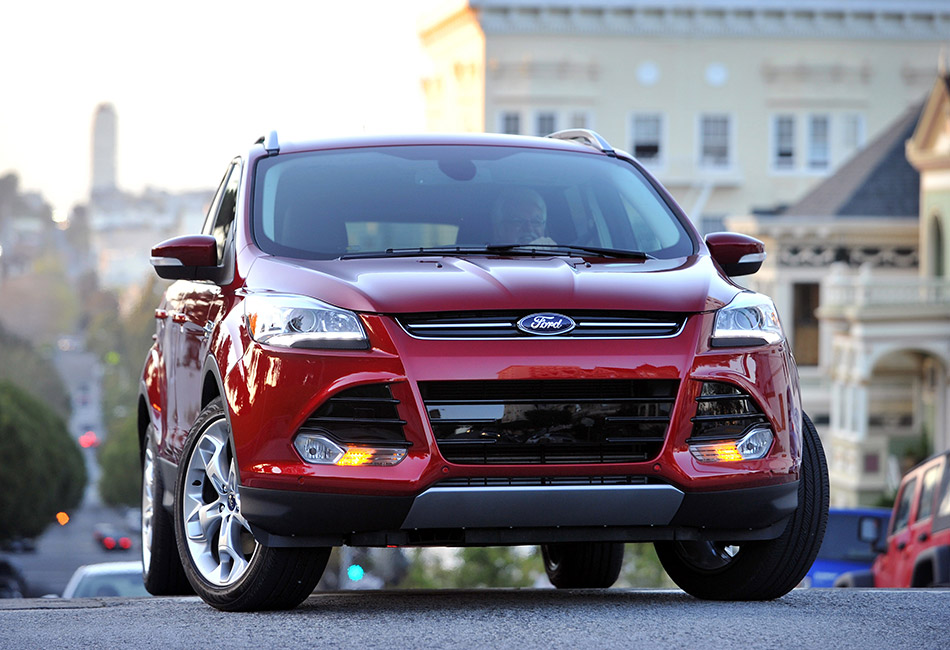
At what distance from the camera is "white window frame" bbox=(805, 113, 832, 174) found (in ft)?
197

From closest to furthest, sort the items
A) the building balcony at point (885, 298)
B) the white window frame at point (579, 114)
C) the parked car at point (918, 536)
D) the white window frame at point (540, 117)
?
the parked car at point (918, 536) < the building balcony at point (885, 298) < the white window frame at point (540, 117) < the white window frame at point (579, 114)

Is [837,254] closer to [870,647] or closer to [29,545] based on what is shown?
[29,545]

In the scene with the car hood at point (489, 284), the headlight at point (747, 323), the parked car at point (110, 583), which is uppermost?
the car hood at point (489, 284)

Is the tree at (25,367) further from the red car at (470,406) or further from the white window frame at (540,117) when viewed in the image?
the red car at (470,406)

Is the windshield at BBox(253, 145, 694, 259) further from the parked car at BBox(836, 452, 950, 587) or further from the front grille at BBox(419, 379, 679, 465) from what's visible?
the parked car at BBox(836, 452, 950, 587)

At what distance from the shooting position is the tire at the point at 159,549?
836cm

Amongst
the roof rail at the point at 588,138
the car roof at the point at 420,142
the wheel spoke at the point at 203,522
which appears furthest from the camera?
the roof rail at the point at 588,138

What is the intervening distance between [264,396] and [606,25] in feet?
179

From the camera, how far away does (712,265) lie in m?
7.16

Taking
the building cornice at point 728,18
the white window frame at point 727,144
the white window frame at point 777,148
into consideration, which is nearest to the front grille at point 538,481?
the building cornice at point 728,18

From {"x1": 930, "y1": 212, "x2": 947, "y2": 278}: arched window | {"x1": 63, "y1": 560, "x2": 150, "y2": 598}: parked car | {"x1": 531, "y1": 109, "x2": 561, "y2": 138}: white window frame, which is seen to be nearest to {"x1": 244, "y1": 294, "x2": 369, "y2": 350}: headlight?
→ {"x1": 63, "y1": 560, "x2": 150, "y2": 598}: parked car

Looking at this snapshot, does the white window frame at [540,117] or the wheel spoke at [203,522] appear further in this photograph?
the white window frame at [540,117]

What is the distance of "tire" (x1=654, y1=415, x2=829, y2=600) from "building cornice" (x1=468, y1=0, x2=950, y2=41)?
5240 cm

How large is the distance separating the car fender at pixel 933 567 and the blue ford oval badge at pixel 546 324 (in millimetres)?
5347
